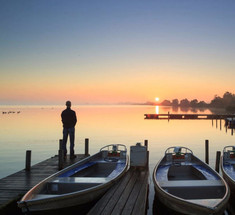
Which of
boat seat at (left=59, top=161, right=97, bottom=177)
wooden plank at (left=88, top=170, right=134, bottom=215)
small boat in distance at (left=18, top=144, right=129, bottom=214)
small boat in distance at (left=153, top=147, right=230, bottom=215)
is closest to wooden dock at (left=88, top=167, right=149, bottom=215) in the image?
wooden plank at (left=88, top=170, right=134, bottom=215)

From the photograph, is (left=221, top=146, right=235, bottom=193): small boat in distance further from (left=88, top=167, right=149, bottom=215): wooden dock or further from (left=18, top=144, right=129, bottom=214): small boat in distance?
(left=18, top=144, right=129, bottom=214): small boat in distance

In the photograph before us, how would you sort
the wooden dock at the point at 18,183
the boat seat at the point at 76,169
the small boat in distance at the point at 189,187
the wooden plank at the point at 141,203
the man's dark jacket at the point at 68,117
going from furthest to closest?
the man's dark jacket at the point at 68,117
the boat seat at the point at 76,169
the wooden dock at the point at 18,183
the wooden plank at the point at 141,203
the small boat in distance at the point at 189,187

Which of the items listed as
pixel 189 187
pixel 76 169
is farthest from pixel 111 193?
pixel 76 169

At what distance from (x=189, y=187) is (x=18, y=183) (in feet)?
22.9

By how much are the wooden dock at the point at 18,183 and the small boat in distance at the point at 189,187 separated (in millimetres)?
5023

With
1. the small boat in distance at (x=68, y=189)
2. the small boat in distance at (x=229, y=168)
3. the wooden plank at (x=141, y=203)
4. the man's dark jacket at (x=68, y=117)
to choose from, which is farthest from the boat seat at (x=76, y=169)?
the small boat in distance at (x=229, y=168)

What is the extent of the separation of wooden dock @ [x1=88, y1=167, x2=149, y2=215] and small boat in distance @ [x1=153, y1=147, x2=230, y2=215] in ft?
2.20

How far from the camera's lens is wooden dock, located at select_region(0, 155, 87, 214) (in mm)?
8592

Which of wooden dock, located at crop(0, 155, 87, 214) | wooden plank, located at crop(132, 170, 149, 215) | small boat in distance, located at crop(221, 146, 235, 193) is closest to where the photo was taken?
wooden plank, located at crop(132, 170, 149, 215)

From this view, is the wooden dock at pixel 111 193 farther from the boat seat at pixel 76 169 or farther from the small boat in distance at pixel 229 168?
the small boat in distance at pixel 229 168

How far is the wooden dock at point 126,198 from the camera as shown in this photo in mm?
7480

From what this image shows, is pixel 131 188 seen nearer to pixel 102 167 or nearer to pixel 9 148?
pixel 102 167

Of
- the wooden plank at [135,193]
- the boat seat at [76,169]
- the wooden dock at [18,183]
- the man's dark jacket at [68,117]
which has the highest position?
the man's dark jacket at [68,117]

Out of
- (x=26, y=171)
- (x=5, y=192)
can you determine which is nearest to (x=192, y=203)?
(x=5, y=192)
